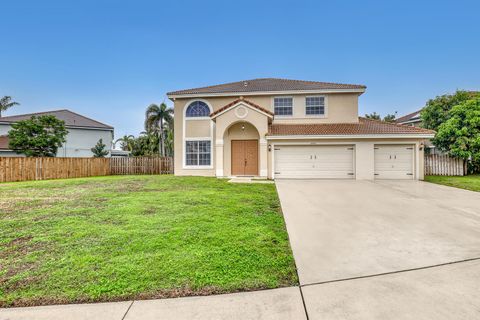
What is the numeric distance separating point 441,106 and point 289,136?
1833cm

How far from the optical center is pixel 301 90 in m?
16.0

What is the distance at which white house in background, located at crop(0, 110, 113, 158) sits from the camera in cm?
2678

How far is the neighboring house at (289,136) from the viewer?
14.3 m

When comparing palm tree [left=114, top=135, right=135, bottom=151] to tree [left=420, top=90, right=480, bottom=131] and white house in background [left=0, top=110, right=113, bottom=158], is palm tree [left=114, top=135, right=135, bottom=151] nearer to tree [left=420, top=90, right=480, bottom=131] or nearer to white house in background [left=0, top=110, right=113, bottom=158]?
white house in background [left=0, top=110, right=113, bottom=158]

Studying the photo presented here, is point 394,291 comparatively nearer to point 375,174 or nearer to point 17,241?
point 17,241

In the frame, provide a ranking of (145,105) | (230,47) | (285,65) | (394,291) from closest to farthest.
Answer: (394,291) → (230,47) → (285,65) → (145,105)

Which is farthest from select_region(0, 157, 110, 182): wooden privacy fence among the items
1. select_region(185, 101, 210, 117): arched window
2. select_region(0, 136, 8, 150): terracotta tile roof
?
select_region(0, 136, 8, 150): terracotta tile roof

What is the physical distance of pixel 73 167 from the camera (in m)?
18.5

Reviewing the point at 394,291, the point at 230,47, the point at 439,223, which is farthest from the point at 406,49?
the point at 394,291

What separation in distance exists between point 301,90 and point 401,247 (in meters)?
13.7

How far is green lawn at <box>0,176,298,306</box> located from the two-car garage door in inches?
339

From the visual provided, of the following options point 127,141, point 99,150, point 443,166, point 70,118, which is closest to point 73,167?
point 99,150

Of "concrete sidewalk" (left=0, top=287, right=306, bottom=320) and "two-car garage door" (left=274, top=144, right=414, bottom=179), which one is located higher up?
"two-car garage door" (left=274, top=144, right=414, bottom=179)

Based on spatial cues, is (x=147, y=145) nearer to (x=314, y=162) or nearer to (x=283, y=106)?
(x=283, y=106)
